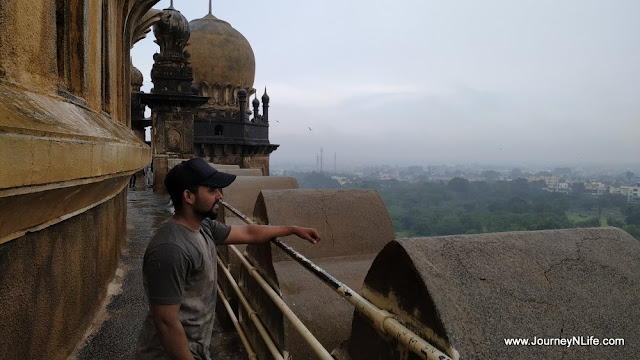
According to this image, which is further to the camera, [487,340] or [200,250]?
[200,250]

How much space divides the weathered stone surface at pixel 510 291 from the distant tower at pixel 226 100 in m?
23.4

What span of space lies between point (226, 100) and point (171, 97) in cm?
1406

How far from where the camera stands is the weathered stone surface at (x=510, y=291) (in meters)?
1.35

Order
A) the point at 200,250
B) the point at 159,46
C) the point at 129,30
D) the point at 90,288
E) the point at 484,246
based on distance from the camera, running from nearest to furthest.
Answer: the point at 484,246 → the point at 200,250 → the point at 90,288 → the point at 129,30 → the point at 159,46

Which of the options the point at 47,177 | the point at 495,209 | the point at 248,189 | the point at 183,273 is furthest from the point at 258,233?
the point at 495,209

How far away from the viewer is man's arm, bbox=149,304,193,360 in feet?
5.79

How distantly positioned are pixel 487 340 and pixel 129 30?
7.03m

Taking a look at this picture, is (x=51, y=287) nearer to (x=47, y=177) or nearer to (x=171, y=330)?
(x=171, y=330)

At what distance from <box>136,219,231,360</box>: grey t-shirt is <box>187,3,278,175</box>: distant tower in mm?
22763

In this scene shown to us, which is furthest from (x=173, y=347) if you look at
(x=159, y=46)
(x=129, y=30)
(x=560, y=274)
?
(x=159, y=46)

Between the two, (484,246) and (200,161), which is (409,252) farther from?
(200,161)

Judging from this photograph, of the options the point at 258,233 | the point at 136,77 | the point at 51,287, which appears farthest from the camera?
the point at 136,77

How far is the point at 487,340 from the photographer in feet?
4.29

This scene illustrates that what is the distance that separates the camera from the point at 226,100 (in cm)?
2788
